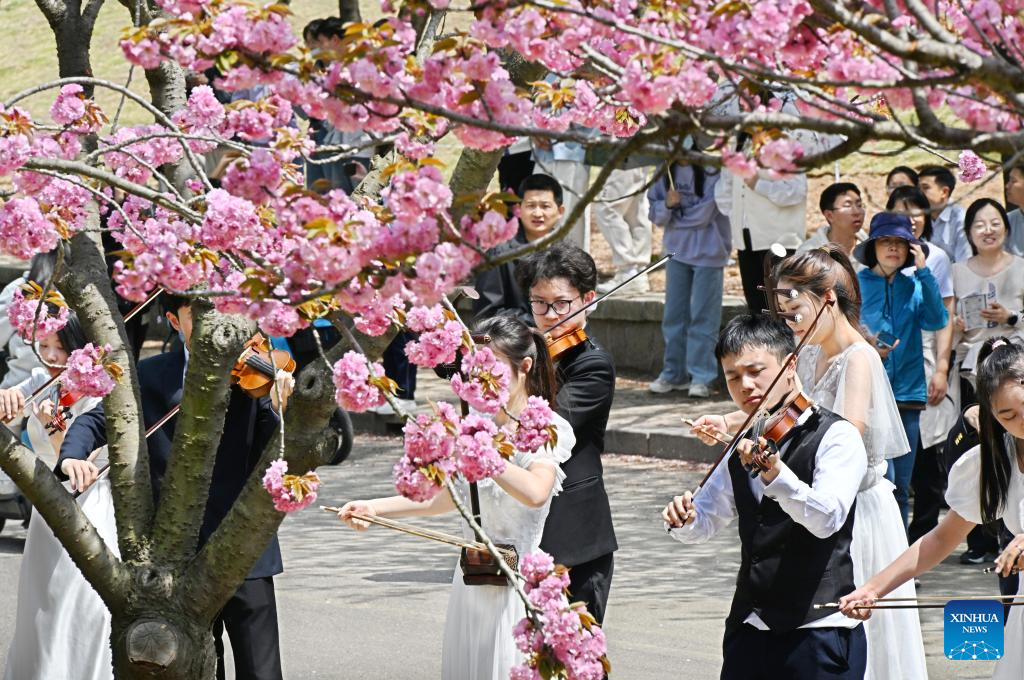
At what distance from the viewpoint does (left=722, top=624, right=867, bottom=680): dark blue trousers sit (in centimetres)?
464

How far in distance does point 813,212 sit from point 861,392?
33.2ft

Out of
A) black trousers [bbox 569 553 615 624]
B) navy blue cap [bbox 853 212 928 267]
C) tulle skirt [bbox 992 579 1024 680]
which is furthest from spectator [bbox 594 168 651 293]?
tulle skirt [bbox 992 579 1024 680]

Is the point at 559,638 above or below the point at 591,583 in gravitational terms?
above

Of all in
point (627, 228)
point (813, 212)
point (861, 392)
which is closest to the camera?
point (861, 392)

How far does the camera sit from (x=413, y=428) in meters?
3.85

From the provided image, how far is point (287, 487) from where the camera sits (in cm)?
394

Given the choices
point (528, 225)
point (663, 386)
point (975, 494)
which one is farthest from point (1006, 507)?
point (663, 386)

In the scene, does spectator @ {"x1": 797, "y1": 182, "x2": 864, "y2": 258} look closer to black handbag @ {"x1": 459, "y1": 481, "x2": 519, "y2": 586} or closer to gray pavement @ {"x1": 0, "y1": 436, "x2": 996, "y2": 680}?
gray pavement @ {"x1": 0, "y1": 436, "x2": 996, "y2": 680}

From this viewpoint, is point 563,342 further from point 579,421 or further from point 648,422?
point 648,422

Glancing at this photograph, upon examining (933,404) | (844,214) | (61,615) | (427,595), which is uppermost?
(844,214)

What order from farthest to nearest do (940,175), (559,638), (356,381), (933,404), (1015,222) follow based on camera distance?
(1015,222)
(940,175)
(933,404)
(356,381)
(559,638)

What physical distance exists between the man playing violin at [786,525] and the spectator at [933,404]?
374cm

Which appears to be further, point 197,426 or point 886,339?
point 886,339

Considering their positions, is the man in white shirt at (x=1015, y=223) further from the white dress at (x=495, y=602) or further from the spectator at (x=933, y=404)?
the white dress at (x=495, y=602)
